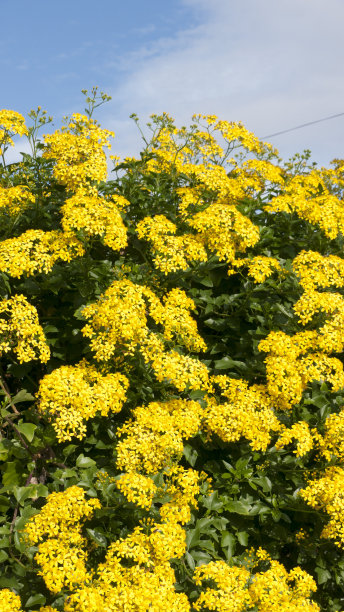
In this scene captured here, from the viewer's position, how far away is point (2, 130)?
605cm

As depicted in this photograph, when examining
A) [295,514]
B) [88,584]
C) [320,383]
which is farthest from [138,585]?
[320,383]

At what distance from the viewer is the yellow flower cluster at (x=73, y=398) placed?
427cm

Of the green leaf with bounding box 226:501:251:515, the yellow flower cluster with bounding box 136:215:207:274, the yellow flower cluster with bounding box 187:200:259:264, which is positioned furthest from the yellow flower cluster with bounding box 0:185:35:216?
the green leaf with bounding box 226:501:251:515

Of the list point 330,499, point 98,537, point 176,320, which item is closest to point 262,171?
point 176,320

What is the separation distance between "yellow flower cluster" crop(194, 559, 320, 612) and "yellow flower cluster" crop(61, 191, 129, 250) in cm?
271

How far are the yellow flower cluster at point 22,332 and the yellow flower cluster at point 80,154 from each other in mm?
1337

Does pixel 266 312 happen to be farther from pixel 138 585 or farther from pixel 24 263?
pixel 138 585

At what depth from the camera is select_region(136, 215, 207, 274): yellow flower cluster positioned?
17.4 ft

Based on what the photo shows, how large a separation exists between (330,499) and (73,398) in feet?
7.23

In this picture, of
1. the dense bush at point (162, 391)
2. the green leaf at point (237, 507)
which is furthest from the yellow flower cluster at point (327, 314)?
the green leaf at point (237, 507)

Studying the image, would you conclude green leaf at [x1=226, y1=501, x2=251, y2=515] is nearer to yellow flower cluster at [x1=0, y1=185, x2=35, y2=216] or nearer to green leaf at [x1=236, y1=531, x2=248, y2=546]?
green leaf at [x1=236, y1=531, x2=248, y2=546]

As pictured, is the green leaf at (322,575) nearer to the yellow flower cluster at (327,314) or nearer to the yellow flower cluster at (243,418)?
the yellow flower cluster at (243,418)

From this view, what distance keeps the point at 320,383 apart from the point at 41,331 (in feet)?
9.05

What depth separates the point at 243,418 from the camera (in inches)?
184
